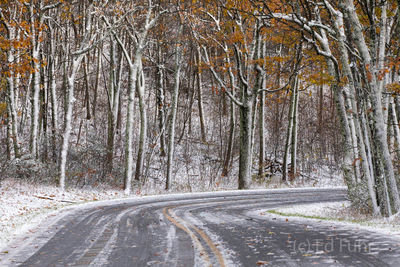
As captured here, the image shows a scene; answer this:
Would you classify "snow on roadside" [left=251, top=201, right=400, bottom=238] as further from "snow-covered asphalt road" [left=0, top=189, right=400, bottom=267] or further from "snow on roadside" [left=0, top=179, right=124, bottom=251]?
"snow on roadside" [left=0, top=179, right=124, bottom=251]

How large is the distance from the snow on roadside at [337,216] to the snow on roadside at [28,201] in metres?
6.55

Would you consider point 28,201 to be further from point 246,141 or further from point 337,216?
point 246,141

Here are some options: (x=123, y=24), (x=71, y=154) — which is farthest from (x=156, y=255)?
(x=71, y=154)

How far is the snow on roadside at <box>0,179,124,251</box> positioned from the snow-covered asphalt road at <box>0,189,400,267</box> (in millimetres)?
570

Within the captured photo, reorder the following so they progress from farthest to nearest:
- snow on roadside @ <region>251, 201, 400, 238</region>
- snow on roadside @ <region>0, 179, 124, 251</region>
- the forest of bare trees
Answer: the forest of bare trees, snow on roadside @ <region>0, 179, 124, 251</region>, snow on roadside @ <region>251, 201, 400, 238</region>

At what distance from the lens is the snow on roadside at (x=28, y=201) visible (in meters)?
9.19

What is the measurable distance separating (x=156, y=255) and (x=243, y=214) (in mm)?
5532

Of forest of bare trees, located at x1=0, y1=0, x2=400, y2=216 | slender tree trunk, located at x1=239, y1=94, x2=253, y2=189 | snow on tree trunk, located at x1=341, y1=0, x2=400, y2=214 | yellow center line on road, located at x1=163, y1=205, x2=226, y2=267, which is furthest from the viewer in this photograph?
slender tree trunk, located at x1=239, y1=94, x2=253, y2=189

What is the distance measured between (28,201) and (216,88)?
1382 cm

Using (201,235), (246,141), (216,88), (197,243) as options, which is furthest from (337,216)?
(216,88)

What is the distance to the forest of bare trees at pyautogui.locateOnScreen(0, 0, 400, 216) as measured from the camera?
10.8 metres

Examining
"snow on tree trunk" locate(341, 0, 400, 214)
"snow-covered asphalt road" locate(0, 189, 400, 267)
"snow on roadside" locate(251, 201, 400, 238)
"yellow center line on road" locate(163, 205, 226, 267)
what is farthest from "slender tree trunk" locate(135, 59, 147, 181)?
"snow on tree trunk" locate(341, 0, 400, 214)

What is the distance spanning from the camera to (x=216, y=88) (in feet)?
79.8

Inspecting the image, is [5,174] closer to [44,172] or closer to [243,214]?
[44,172]
